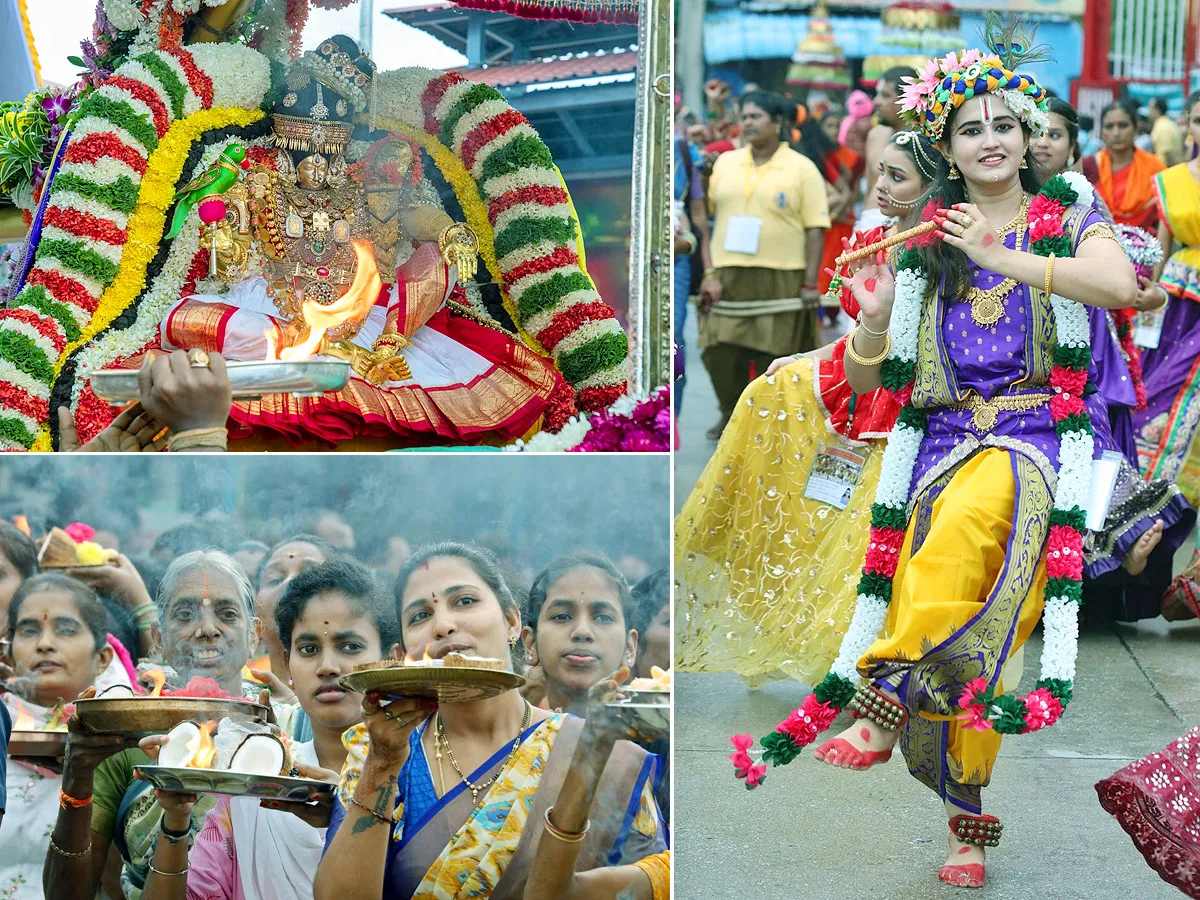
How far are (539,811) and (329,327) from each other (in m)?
2.07

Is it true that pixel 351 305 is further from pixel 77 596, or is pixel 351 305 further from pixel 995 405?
pixel 995 405

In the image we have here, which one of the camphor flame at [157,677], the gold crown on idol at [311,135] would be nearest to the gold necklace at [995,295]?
the camphor flame at [157,677]

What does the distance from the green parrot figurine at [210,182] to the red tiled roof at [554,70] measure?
28.7 inches

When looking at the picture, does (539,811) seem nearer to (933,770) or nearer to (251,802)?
(251,802)

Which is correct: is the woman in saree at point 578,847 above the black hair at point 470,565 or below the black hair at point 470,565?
below

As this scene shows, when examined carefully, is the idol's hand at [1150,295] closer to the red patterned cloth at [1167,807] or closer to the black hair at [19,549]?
the red patterned cloth at [1167,807]

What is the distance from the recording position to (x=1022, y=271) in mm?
3568

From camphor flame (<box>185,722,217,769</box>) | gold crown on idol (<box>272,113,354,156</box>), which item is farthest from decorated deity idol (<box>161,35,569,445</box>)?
camphor flame (<box>185,722,217,769</box>)

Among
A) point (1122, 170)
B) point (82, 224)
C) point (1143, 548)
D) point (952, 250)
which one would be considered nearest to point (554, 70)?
point (82, 224)

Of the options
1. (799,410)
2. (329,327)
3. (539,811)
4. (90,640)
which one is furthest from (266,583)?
(799,410)

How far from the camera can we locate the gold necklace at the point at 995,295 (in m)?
3.74

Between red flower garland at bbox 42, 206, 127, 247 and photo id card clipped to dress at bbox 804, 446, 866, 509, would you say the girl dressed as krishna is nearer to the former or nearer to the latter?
photo id card clipped to dress at bbox 804, 446, 866, 509

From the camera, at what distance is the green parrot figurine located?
16.1 feet

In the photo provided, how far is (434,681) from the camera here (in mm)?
3227
